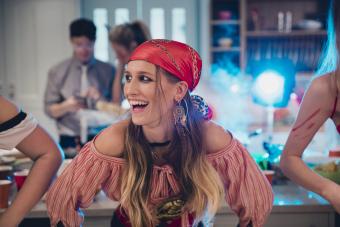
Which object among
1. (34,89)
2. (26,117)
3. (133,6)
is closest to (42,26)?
(34,89)

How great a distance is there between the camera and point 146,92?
53.0 inches

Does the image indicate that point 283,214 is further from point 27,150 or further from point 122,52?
point 122,52

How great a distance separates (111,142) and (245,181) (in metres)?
0.41

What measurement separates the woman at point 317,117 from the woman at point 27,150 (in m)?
0.73

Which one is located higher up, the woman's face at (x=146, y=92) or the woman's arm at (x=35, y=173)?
the woman's face at (x=146, y=92)

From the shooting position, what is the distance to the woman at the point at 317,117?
59.0 inches

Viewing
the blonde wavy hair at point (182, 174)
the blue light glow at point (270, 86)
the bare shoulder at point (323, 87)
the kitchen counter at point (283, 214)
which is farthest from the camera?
the blue light glow at point (270, 86)

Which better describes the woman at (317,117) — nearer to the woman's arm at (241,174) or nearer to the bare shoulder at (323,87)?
the bare shoulder at (323,87)

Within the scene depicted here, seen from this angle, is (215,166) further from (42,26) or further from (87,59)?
(42,26)

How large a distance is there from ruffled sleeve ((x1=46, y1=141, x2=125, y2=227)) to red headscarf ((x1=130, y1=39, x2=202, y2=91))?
0.31 meters

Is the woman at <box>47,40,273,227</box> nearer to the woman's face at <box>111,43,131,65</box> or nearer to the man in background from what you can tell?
the woman's face at <box>111,43,131,65</box>

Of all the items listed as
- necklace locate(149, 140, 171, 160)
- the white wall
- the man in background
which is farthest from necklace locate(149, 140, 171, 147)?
the white wall

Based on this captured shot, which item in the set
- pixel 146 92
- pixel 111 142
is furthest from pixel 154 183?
pixel 146 92

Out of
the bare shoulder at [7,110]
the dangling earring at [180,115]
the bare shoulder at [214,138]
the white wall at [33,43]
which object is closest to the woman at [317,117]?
the bare shoulder at [214,138]
